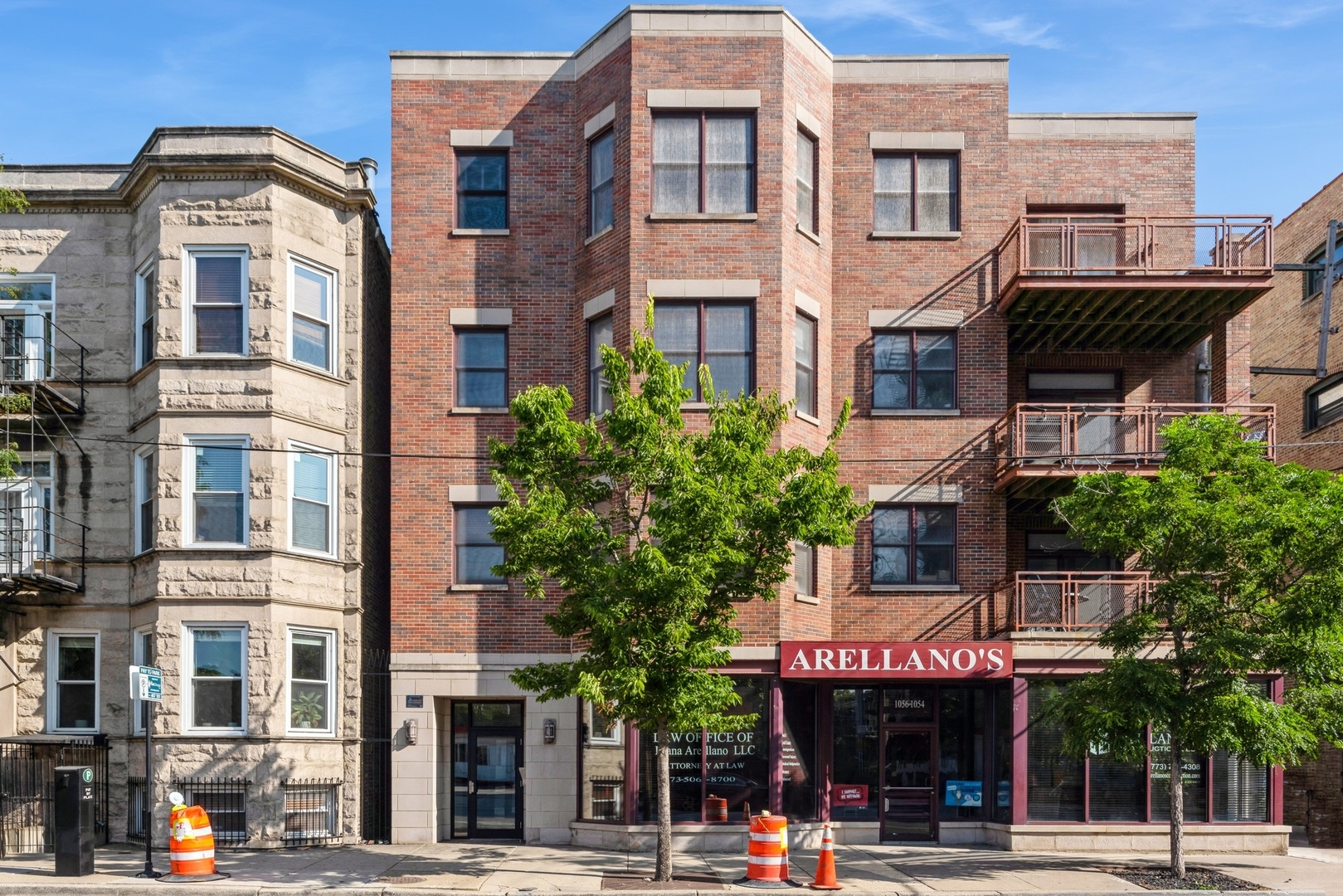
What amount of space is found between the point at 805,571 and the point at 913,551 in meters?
2.12

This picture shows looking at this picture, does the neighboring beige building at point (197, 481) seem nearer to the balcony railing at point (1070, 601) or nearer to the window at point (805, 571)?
the window at point (805, 571)

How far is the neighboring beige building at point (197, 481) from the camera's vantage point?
20.6 metres

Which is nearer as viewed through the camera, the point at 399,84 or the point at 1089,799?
the point at 1089,799

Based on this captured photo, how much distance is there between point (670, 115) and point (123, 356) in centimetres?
1066

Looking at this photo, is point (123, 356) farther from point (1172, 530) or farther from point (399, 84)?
point (1172, 530)

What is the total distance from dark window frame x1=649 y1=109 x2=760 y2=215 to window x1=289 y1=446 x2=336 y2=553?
7288 millimetres

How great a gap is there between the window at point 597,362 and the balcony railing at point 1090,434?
7.01 metres

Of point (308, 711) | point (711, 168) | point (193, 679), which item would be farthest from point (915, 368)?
point (193, 679)

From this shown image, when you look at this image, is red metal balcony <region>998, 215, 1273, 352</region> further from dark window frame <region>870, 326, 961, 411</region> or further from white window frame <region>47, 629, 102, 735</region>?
white window frame <region>47, 629, 102, 735</region>

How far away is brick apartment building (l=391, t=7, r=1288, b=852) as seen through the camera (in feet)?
67.8

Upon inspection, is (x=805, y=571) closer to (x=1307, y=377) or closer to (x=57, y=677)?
(x=57, y=677)

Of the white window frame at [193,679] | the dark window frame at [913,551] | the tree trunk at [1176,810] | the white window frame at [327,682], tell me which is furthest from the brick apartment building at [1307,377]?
the white window frame at [193,679]

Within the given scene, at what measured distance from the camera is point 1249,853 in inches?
802

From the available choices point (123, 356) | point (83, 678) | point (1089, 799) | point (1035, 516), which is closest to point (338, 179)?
point (123, 356)
